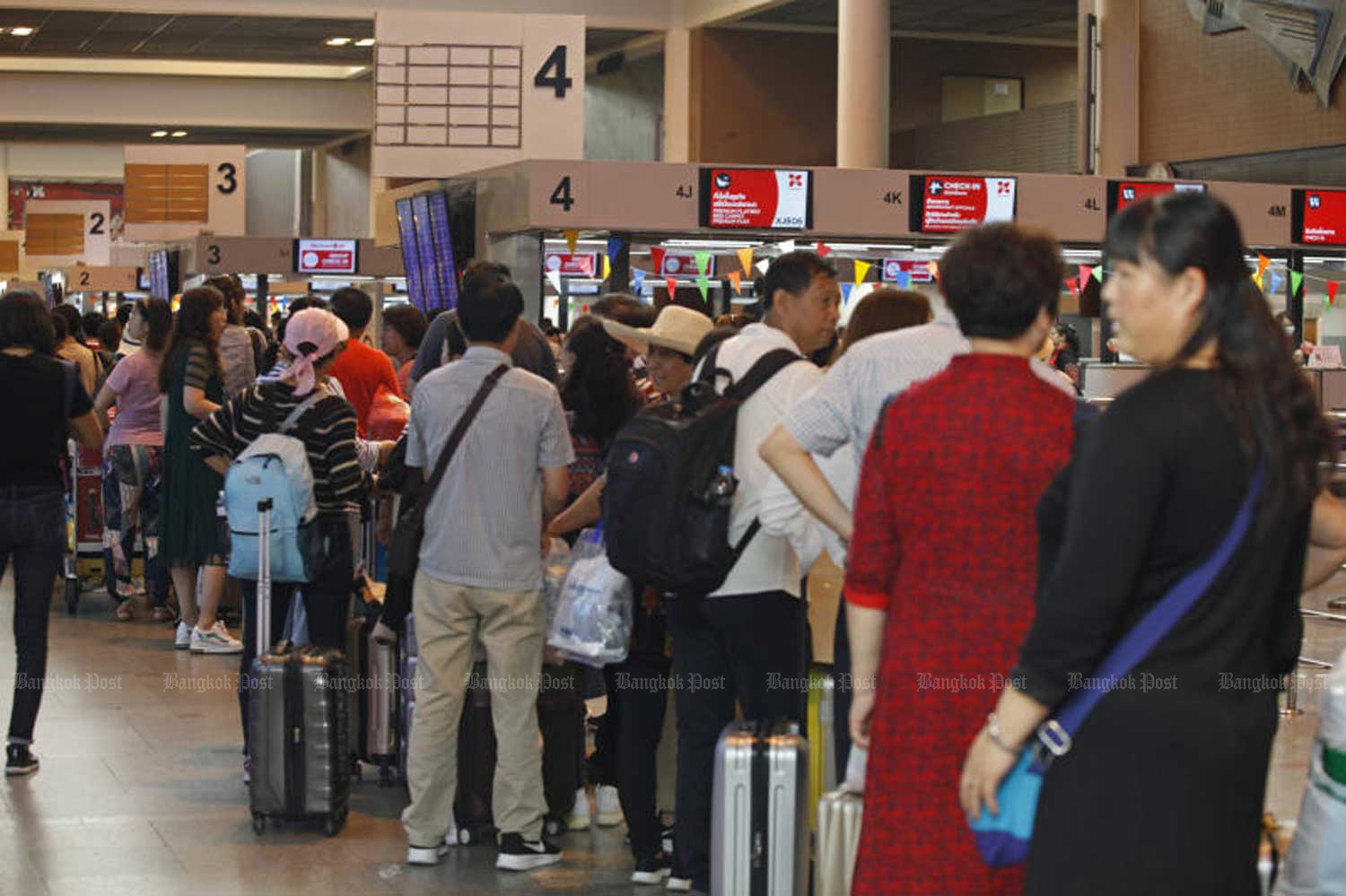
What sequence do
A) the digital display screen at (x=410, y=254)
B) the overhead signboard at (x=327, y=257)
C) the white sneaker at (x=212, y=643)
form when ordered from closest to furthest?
the white sneaker at (x=212, y=643) < the digital display screen at (x=410, y=254) < the overhead signboard at (x=327, y=257)

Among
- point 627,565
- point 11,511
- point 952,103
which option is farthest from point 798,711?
point 952,103

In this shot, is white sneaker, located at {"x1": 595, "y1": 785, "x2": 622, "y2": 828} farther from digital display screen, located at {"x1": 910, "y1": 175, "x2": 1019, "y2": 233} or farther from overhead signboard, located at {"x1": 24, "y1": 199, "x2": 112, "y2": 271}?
overhead signboard, located at {"x1": 24, "y1": 199, "x2": 112, "y2": 271}

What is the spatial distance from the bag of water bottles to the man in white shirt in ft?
5.23

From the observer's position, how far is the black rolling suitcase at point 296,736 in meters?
5.58

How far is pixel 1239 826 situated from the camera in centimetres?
259

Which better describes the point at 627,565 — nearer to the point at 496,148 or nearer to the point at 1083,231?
the point at 496,148

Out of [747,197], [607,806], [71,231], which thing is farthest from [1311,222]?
[71,231]

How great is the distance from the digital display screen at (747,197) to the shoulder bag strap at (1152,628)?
326 inches

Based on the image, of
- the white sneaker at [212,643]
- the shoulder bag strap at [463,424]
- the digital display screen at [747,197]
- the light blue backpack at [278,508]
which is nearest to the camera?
the shoulder bag strap at [463,424]

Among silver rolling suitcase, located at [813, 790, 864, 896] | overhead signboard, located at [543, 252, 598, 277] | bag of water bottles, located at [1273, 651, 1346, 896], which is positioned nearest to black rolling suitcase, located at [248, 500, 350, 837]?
silver rolling suitcase, located at [813, 790, 864, 896]

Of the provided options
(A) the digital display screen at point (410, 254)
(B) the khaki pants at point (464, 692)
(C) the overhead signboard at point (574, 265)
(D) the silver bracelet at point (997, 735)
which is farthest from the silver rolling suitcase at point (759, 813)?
(C) the overhead signboard at point (574, 265)

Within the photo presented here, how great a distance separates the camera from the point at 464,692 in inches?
209

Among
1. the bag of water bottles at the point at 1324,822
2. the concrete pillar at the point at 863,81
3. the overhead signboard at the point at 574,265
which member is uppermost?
the concrete pillar at the point at 863,81

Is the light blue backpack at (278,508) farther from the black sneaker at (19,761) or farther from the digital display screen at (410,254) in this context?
the digital display screen at (410,254)
